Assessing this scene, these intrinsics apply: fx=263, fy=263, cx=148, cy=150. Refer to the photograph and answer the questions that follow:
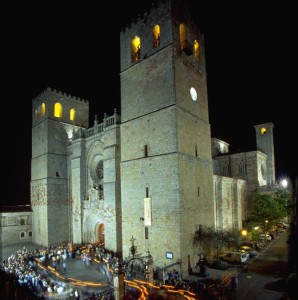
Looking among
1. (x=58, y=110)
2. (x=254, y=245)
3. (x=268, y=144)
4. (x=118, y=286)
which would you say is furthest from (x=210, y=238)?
(x=268, y=144)

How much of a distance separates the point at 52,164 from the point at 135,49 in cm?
1727

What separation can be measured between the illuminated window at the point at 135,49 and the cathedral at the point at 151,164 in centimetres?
9

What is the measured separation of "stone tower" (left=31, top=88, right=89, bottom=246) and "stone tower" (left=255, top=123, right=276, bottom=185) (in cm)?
2959

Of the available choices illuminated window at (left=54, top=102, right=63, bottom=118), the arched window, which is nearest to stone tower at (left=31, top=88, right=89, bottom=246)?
illuminated window at (left=54, top=102, right=63, bottom=118)

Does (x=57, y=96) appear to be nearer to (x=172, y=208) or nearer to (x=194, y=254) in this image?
(x=172, y=208)

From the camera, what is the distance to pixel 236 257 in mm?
21641

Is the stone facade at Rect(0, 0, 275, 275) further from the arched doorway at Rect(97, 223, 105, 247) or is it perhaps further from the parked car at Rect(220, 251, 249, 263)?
the parked car at Rect(220, 251, 249, 263)

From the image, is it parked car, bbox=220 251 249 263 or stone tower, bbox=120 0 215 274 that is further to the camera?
parked car, bbox=220 251 249 263

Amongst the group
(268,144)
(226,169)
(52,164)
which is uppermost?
(268,144)

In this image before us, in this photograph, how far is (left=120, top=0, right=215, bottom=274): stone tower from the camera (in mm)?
19016

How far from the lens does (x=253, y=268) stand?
20031 millimetres

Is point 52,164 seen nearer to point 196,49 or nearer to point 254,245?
point 196,49

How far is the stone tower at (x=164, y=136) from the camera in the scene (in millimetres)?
19016

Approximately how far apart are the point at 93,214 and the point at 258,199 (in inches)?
793
